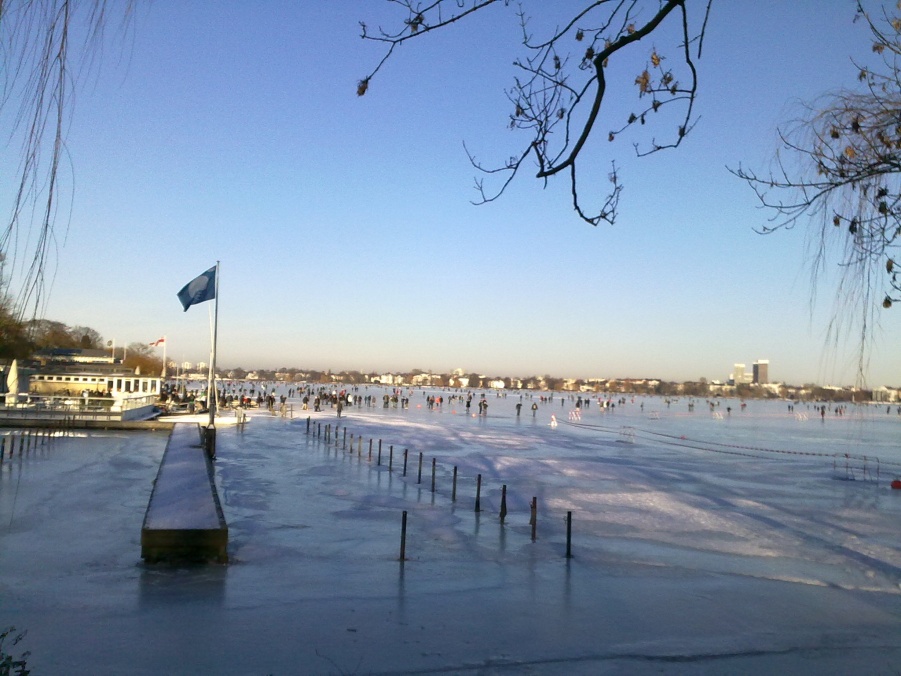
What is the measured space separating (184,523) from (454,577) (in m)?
4.37

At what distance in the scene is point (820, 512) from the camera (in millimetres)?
19250

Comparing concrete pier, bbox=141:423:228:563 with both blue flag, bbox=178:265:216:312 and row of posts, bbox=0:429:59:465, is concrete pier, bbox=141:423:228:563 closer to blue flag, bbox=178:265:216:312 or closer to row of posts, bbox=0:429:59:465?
row of posts, bbox=0:429:59:465

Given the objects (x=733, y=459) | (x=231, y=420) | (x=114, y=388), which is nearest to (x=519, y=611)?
(x=733, y=459)

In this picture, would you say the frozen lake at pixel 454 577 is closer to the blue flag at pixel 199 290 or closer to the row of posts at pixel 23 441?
the row of posts at pixel 23 441

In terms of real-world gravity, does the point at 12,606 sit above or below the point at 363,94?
below

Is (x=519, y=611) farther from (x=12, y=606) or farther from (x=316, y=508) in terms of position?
(x=316, y=508)

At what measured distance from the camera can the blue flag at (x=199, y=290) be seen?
27.4m

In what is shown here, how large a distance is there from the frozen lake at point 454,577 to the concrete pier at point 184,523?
0.35 m

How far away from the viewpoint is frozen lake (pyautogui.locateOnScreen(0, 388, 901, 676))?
789cm

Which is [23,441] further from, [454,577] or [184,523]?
[454,577]

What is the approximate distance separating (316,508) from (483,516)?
393 cm

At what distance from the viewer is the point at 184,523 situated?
11.4 metres

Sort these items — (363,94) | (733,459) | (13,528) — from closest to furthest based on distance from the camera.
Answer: (363,94) < (13,528) < (733,459)

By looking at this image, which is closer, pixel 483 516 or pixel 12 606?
pixel 12 606
